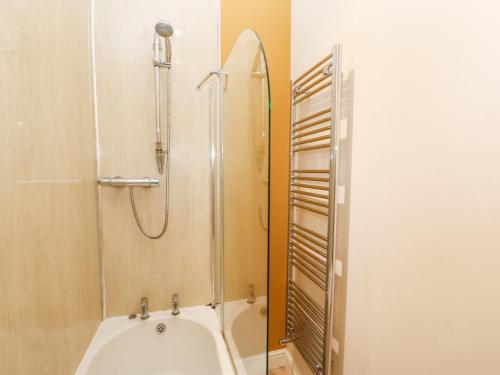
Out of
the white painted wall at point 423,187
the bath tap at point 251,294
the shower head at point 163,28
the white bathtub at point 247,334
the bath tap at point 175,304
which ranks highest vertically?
the shower head at point 163,28

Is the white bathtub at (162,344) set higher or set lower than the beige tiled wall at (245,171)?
lower

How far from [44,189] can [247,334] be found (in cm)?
95

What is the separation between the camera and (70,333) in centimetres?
107

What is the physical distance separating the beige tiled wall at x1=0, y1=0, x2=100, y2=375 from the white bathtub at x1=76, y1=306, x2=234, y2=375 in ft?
0.68

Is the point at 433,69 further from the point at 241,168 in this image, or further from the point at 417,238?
the point at 241,168

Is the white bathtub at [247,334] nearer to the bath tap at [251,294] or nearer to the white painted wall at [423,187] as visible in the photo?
the bath tap at [251,294]

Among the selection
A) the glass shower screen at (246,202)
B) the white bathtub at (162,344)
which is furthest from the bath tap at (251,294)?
the white bathtub at (162,344)

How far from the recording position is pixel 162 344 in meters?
1.55

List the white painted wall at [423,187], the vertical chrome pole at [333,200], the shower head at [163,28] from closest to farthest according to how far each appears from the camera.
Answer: the white painted wall at [423,187] → the vertical chrome pole at [333,200] → the shower head at [163,28]

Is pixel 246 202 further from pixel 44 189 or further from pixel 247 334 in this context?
pixel 44 189

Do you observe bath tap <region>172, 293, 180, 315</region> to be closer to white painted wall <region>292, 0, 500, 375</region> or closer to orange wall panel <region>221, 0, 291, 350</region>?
orange wall panel <region>221, 0, 291, 350</region>

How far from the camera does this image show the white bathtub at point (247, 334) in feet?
2.84

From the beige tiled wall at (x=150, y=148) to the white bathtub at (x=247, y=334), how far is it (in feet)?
1.67

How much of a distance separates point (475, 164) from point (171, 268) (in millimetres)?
1603
